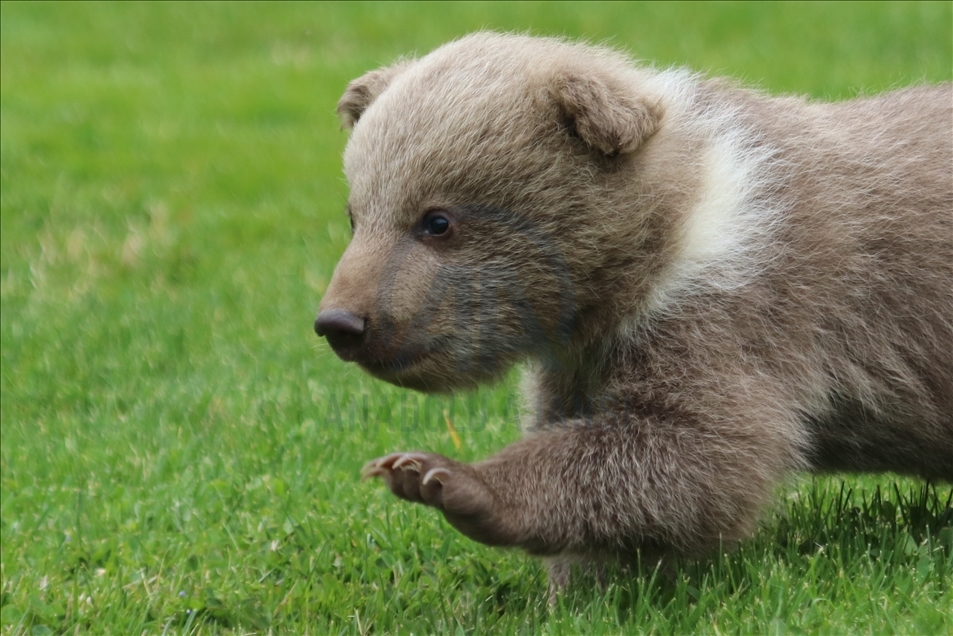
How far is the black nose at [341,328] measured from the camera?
4.06 m

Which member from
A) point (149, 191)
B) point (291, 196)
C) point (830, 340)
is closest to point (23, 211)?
point (149, 191)

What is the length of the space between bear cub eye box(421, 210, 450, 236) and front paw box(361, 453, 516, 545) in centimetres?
85

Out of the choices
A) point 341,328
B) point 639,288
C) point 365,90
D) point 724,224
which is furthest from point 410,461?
point 365,90

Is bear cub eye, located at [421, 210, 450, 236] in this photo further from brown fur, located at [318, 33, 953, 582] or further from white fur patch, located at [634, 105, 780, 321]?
white fur patch, located at [634, 105, 780, 321]


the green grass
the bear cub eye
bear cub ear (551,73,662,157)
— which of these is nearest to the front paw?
the green grass

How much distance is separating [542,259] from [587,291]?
20cm

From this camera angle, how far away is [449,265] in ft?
14.2

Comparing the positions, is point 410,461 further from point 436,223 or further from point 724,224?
point 724,224

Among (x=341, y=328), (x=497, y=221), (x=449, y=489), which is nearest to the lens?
(x=449, y=489)

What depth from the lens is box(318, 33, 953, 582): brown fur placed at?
4.14 m

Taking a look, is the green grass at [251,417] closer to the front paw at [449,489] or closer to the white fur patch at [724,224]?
the front paw at [449,489]

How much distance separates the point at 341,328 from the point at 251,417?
275 cm

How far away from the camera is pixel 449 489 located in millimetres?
3861

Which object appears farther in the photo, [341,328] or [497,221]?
[497,221]
